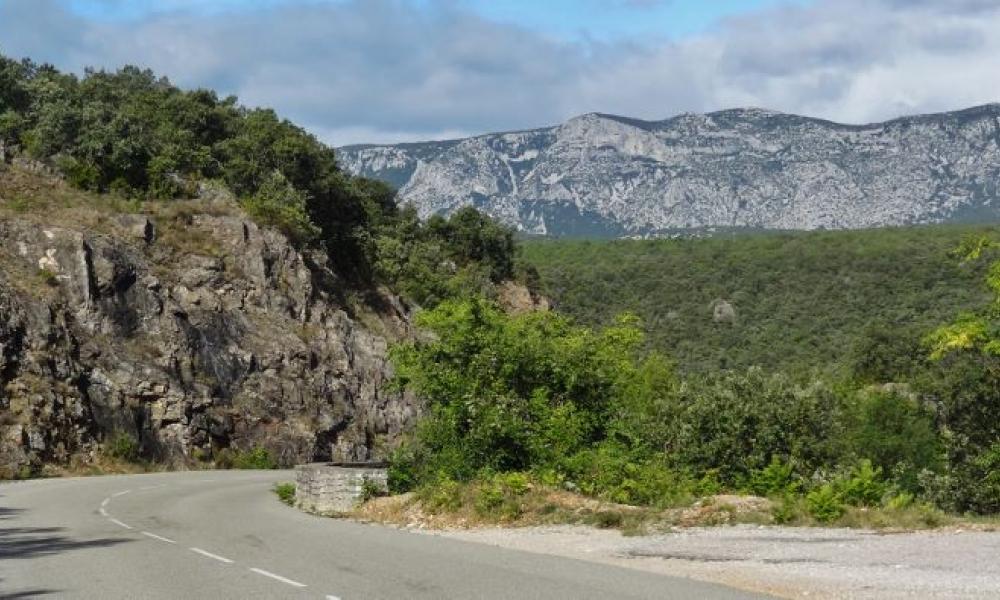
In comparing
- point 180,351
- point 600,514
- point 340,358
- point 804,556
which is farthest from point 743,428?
point 180,351

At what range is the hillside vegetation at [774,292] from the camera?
4323 inches

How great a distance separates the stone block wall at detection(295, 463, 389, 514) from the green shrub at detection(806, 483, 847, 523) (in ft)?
30.6

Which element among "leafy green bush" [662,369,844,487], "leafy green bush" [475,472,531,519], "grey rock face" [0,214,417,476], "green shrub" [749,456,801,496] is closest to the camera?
"leafy green bush" [475,472,531,519]

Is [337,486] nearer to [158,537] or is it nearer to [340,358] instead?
[158,537]

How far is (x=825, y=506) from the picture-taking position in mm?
16188

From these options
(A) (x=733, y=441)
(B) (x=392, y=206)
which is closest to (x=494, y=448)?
(A) (x=733, y=441)

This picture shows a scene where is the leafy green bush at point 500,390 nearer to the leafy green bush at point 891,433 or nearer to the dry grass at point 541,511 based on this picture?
the dry grass at point 541,511

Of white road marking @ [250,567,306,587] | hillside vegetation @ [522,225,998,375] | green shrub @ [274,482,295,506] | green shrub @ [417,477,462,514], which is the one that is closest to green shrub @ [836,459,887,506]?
green shrub @ [417,477,462,514]

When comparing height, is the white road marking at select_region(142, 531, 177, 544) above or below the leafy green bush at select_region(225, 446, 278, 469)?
above

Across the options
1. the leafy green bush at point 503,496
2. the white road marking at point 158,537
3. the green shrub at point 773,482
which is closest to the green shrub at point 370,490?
the leafy green bush at point 503,496

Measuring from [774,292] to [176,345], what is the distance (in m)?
105

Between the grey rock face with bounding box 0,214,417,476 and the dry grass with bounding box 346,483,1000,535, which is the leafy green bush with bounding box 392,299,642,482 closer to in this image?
the dry grass with bounding box 346,483,1000,535

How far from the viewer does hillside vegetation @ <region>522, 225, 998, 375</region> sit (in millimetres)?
109812

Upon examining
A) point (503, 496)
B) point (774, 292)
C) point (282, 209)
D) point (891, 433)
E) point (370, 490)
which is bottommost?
point (891, 433)
